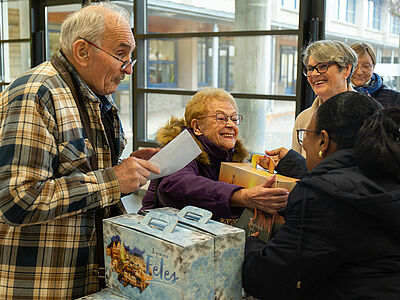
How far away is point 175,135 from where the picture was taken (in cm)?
194

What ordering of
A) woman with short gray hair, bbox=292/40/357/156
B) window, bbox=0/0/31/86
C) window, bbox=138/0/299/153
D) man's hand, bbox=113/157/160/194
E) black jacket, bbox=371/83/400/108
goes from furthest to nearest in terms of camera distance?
window, bbox=0/0/31/86, window, bbox=138/0/299/153, black jacket, bbox=371/83/400/108, woman with short gray hair, bbox=292/40/357/156, man's hand, bbox=113/157/160/194

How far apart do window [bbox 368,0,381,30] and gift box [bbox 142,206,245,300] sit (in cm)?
338

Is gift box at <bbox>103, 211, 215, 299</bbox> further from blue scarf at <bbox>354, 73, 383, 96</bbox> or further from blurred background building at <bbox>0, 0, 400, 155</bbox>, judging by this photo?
blurred background building at <bbox>0, 0, 400, 155</bbox>

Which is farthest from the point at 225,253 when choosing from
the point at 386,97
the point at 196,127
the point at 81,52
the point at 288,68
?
the point at 288,68

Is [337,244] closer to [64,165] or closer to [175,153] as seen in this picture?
[175,153]

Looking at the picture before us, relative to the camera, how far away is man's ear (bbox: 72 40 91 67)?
1487mm

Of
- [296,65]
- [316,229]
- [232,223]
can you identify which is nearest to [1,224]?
[232,223]

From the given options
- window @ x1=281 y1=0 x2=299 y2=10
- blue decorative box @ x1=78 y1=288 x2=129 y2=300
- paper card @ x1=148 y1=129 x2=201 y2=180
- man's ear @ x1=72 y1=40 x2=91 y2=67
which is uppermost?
window @ x1=281 y1=0 x2=299 y2=10

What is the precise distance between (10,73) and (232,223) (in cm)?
642

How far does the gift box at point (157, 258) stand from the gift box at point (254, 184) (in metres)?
0.42

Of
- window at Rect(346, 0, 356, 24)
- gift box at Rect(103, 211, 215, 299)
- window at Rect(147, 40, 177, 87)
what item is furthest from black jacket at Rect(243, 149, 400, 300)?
window at Rect(147, 40, 177, 87)

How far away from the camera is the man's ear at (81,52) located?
149cm

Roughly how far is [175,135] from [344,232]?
36.4 inches

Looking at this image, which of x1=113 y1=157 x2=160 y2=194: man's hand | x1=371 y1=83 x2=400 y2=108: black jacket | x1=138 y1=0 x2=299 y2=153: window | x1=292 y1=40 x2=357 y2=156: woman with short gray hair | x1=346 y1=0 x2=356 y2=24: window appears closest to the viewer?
x1=113 y1=157 x2=160 y2=194: man's hand
